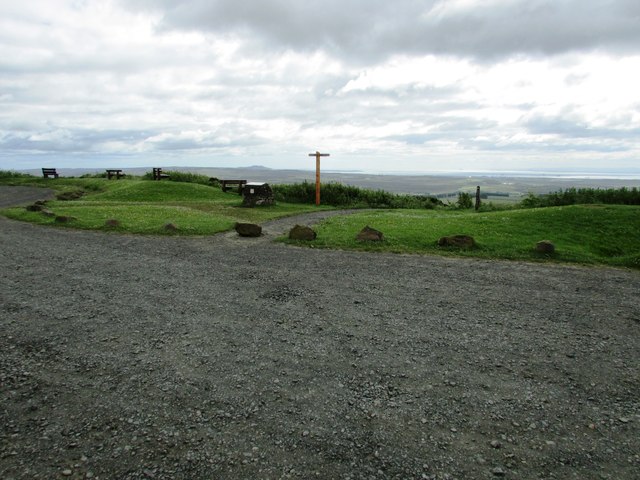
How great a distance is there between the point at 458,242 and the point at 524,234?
4.06m

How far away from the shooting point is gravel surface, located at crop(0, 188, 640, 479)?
14.0ft

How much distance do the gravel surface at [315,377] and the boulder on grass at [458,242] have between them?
3.87 m

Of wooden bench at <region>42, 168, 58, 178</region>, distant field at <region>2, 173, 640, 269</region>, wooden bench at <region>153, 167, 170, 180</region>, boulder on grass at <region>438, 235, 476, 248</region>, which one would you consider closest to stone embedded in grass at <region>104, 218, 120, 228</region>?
distant field at <region>2, 173, 640, 269</region>

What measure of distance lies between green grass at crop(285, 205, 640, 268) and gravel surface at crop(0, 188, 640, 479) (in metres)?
3.27

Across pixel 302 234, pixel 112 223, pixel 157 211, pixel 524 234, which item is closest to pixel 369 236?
pixel 302 234

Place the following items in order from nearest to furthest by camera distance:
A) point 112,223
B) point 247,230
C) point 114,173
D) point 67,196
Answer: point 247,230, point 112,223, point 67,196, point 114,173

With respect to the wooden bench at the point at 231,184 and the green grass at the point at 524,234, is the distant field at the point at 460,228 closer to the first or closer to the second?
A: the green grass at the point at 524,234

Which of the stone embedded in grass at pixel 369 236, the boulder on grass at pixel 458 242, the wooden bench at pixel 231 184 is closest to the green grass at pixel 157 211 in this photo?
the wooden bench at pixel 231 184

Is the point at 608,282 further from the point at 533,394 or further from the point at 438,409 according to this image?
the point at 438,409

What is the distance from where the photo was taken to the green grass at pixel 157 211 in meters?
17.8

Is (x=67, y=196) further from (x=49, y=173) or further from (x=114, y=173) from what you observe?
(x=49, y=173)

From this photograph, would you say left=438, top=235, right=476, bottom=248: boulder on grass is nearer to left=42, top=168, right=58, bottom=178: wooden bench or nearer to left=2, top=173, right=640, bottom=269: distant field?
left=2, top=173, right=640, bottom=269: distant field

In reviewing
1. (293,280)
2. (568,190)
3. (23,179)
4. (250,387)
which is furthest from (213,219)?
(23,179)

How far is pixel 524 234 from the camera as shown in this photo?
16.6 m
